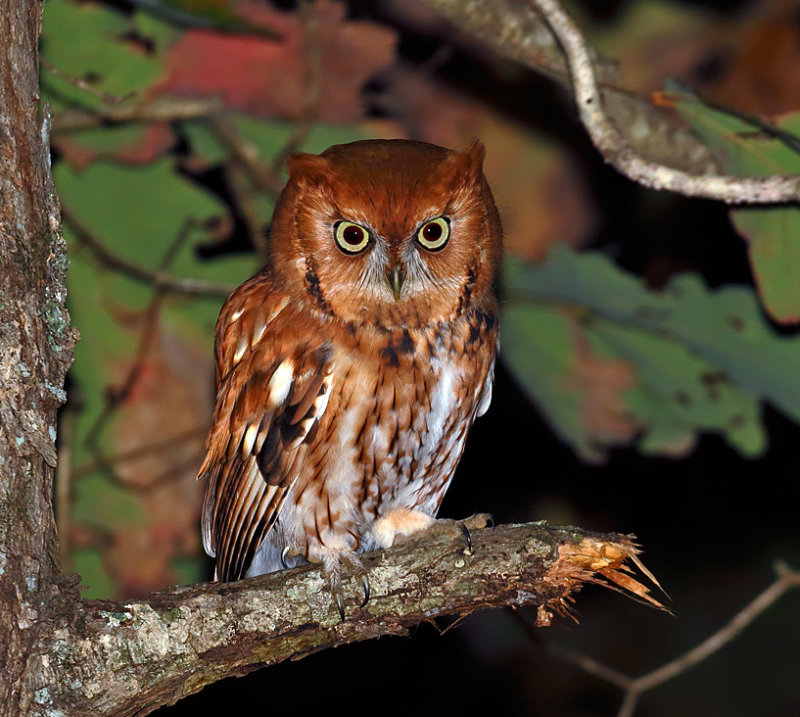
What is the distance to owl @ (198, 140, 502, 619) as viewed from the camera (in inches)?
77.0

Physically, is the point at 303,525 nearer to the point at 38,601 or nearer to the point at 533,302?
the point at 38,601

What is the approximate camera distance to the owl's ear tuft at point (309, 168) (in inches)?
75.9

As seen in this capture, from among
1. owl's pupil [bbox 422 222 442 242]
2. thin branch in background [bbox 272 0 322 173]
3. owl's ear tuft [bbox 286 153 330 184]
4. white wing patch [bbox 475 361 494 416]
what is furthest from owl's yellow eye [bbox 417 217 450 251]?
thin branch in background [bbox 272 0 322 173]

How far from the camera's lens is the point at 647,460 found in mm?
3898

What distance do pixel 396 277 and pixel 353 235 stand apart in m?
0.13

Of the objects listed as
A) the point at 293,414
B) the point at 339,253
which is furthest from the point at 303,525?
the point at 339,253

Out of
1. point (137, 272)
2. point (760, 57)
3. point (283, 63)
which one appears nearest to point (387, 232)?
point (283, 63)

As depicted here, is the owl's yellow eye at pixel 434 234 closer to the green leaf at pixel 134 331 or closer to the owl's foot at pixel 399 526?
the owl's foot at pixel 399 526

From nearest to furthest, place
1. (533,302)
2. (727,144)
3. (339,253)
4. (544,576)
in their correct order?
(544,576) → (339,253) → (727,144) → (533,302)

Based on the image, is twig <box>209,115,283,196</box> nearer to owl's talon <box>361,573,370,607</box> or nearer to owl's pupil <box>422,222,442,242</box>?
owl's pupil <box>422,222,442,242</box>

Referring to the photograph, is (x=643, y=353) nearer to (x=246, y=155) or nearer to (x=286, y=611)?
(x=246, y=155)

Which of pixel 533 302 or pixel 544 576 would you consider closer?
pixel 544 576

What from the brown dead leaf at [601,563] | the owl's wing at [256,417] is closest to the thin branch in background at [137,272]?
the owl's wing at [256,417]

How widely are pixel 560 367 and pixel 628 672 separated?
1.79 metres
